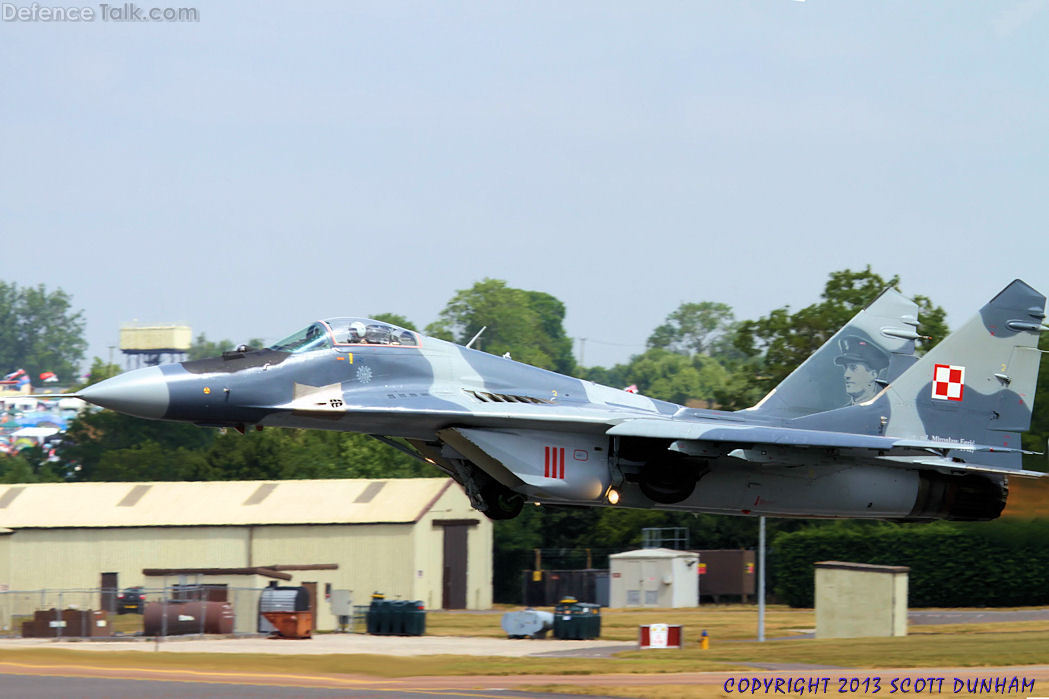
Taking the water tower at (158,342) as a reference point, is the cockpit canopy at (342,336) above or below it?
below

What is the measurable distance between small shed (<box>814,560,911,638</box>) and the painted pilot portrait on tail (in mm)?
8568

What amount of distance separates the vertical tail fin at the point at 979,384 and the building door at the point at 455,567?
1141 inches

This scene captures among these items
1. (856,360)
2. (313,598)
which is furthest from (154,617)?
(856,360)

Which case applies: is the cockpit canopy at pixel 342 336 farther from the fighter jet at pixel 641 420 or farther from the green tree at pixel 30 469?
the green tree at pixel 30 469

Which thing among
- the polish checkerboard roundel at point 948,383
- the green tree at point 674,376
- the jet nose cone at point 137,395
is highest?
the green tree at point 674,376

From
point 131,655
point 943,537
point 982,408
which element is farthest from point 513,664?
point 943,537

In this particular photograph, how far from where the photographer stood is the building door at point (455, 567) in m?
51.1

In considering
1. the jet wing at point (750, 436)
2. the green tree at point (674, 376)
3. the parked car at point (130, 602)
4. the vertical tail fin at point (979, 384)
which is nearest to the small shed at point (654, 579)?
the parked car at point (130, 602)

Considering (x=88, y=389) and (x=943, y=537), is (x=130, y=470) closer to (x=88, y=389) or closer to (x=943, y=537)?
(x=943, y=537)

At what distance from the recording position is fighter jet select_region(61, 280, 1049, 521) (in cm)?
2084

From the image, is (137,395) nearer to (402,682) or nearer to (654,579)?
(402,682)

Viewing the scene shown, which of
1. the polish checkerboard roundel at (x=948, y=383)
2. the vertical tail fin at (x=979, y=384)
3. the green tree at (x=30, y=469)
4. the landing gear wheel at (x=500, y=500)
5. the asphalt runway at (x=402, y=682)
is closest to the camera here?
the asphalt runway at (x=402, y=682)

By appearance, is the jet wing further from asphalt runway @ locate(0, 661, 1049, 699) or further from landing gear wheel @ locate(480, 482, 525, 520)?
asphalt runway @ locate(0, 661, 1049, 699)

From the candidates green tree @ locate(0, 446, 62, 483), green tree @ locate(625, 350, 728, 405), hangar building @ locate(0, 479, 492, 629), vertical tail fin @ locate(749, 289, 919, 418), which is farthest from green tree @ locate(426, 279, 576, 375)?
vertical tail fin @ locate(749, 289, 919, 418)
